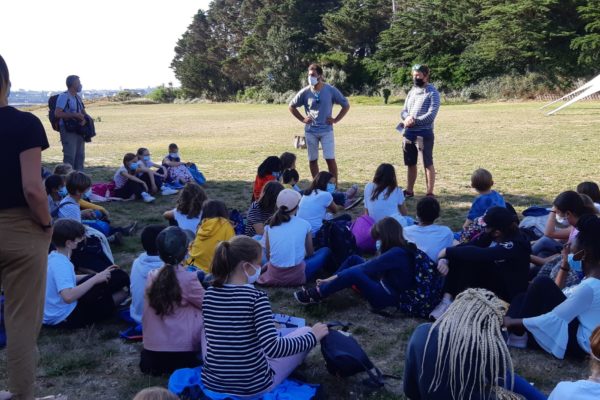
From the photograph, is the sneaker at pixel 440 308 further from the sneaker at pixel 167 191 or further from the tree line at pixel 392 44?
the tree line at pixel 392 44

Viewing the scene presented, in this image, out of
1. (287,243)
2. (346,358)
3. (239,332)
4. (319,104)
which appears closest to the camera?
(239,332)

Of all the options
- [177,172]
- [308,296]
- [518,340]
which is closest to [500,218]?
[518,340]

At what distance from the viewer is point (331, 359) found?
11.7ft

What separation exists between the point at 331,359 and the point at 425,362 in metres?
1.27

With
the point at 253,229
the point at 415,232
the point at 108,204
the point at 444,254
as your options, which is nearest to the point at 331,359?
the point at 444,254

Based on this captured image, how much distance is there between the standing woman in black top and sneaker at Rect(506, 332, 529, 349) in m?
3.01

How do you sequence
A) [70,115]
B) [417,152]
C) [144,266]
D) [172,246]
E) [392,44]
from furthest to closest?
A: [392,44], [70,115], [417,152], [144,266], [172,246]

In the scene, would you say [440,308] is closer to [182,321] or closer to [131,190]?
[182,321]

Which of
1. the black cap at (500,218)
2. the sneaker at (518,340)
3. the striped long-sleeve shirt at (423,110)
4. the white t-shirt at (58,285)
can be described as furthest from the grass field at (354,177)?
the striped long-sleeve shirt at (423,110)

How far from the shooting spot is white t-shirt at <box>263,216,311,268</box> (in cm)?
530

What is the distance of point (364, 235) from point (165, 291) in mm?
3043

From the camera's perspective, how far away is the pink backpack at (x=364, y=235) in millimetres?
6324

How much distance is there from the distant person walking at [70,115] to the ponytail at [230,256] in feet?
24.4

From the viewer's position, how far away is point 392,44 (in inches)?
Result: 2080
